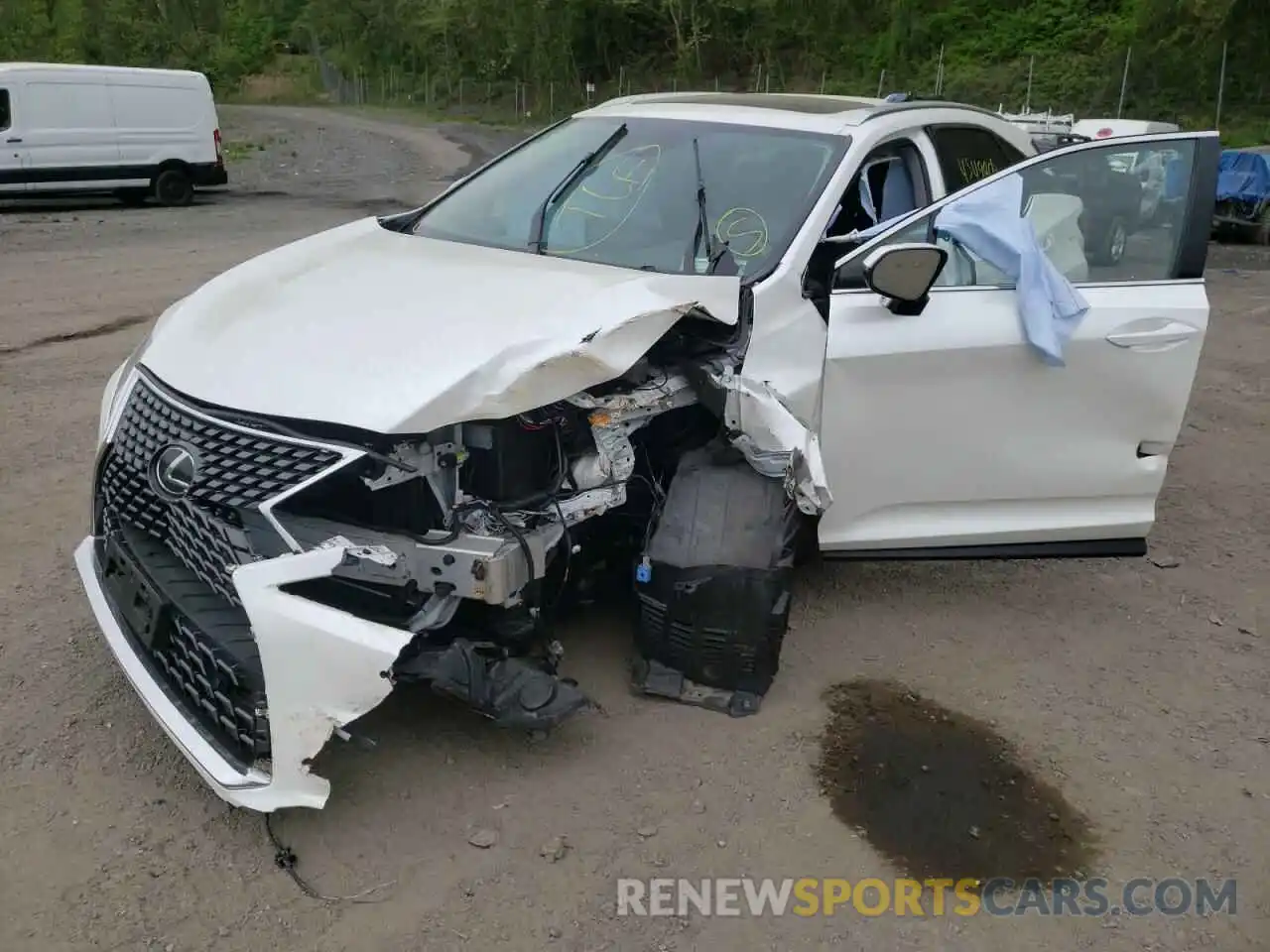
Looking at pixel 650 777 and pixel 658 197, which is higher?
Answer: pixel 658 197

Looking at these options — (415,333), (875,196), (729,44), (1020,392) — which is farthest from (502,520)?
(729,44)

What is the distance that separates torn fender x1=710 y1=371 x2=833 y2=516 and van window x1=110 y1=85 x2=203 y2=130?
15.3 metres

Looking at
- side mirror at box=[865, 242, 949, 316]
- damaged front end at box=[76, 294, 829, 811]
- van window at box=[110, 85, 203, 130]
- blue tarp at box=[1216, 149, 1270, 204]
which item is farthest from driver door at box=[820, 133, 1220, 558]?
van window at box=[110, 85, 203, 130]

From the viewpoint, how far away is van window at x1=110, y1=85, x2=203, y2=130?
16.0 m

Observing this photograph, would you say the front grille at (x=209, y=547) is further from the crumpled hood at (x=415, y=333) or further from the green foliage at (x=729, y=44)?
the green foliage at (x=729, y=44)

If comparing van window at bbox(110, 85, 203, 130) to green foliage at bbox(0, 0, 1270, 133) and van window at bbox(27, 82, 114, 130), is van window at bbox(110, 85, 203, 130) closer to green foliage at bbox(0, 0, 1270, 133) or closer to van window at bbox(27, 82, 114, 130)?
van window at bbox(27, 82, 114, 130)

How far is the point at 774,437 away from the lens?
345 centimetres

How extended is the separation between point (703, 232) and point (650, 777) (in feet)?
6.07

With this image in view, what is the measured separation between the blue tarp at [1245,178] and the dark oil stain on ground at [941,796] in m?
12.6

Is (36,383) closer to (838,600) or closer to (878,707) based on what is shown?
(838,600)

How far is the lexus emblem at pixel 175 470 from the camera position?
2.93 m

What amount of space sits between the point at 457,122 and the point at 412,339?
127 feet

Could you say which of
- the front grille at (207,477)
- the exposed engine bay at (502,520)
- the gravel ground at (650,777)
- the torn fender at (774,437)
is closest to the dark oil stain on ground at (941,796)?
the gravel ground at (650,777)

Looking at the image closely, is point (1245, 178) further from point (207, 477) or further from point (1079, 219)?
point (207, 477)
